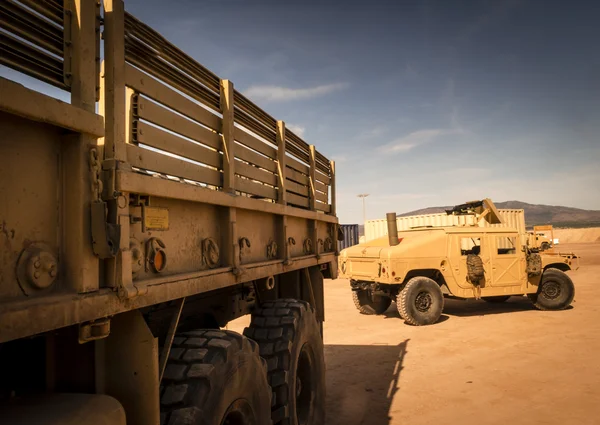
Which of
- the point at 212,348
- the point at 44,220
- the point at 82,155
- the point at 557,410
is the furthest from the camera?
the point at 557,410

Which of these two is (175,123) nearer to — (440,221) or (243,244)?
(243,244)

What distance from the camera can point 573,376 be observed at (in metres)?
5.71

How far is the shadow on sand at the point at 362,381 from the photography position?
15.5ft

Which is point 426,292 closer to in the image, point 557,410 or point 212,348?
point 557,410

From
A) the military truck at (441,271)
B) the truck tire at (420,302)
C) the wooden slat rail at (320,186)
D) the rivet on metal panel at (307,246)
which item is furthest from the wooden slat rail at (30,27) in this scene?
the truck tire at (420,302)

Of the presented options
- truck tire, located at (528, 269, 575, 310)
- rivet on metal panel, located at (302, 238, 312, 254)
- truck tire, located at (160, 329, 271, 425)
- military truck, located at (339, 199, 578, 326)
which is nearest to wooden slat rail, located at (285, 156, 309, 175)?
rivet on metal panel, located at (302, 238, 312, 254)

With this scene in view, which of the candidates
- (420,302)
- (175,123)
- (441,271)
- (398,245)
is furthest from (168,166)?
(441,271)

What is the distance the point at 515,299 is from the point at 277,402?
11.9 meters

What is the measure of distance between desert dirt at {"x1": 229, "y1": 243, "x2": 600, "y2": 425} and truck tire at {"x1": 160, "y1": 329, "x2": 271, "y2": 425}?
7.90ft

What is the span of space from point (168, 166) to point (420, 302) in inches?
332

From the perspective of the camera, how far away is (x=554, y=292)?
10.9m

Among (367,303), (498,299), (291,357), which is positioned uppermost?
(291,357)

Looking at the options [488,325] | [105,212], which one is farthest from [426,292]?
[105,212]

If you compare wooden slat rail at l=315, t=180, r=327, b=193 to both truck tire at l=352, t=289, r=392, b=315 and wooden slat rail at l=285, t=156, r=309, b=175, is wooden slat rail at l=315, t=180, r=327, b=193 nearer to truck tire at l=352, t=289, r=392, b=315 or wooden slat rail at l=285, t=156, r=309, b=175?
wooden slat rail at l=285, t=156, r=309, b=175
